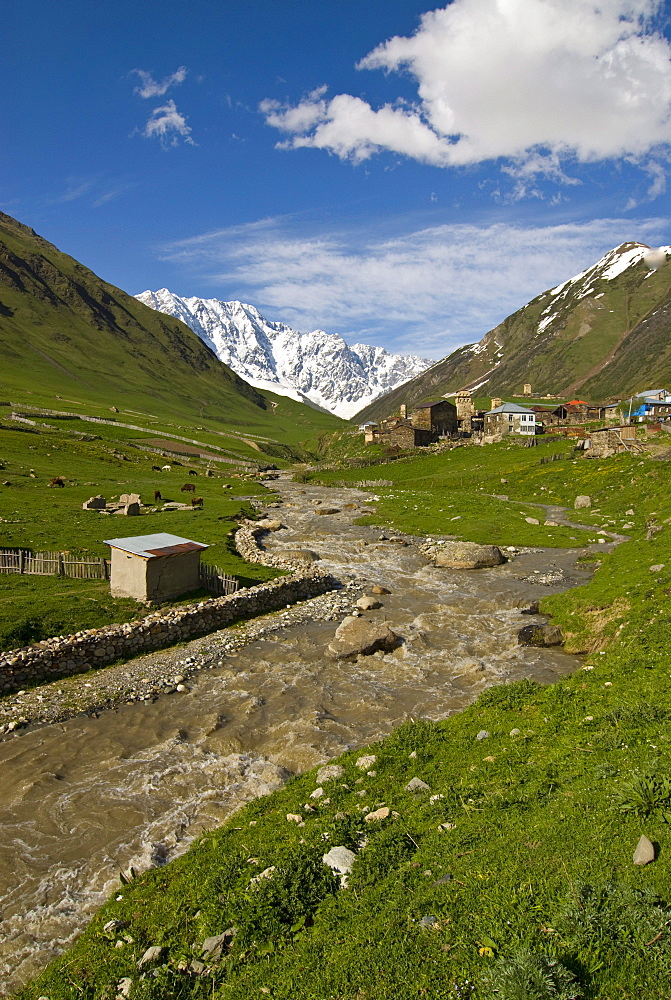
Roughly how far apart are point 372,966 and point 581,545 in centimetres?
4264

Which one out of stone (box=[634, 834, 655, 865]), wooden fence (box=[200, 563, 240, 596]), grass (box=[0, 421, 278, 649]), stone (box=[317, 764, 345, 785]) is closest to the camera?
stone (box=[634, 834, 655, 865])

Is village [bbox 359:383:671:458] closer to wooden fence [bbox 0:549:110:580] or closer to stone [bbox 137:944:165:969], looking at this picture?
wooden fence [bbox 0:549:110:580]

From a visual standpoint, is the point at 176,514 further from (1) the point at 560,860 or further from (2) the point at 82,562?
(1) the point at 560,860

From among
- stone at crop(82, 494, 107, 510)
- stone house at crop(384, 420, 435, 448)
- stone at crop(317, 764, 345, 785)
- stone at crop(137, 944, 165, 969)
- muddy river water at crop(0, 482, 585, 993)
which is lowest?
muddy river water at crop(0, 482, 585, 993)

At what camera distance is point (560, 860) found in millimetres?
9047

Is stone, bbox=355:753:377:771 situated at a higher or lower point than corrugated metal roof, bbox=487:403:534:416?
lower

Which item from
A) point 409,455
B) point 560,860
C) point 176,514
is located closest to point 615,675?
point 560,860

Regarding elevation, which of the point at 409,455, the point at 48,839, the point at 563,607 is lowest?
the point at 48,839

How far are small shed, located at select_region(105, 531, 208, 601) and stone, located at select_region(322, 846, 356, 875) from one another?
21423 mm

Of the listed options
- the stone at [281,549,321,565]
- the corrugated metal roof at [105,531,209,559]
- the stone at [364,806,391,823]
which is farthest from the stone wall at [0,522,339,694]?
the stone at [364,806,391,823]

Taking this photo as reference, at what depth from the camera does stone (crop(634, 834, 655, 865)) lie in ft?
27.6

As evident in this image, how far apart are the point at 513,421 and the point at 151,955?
119 m

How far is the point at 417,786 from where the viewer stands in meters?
13.2

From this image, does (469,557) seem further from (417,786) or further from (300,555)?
(417,786)
